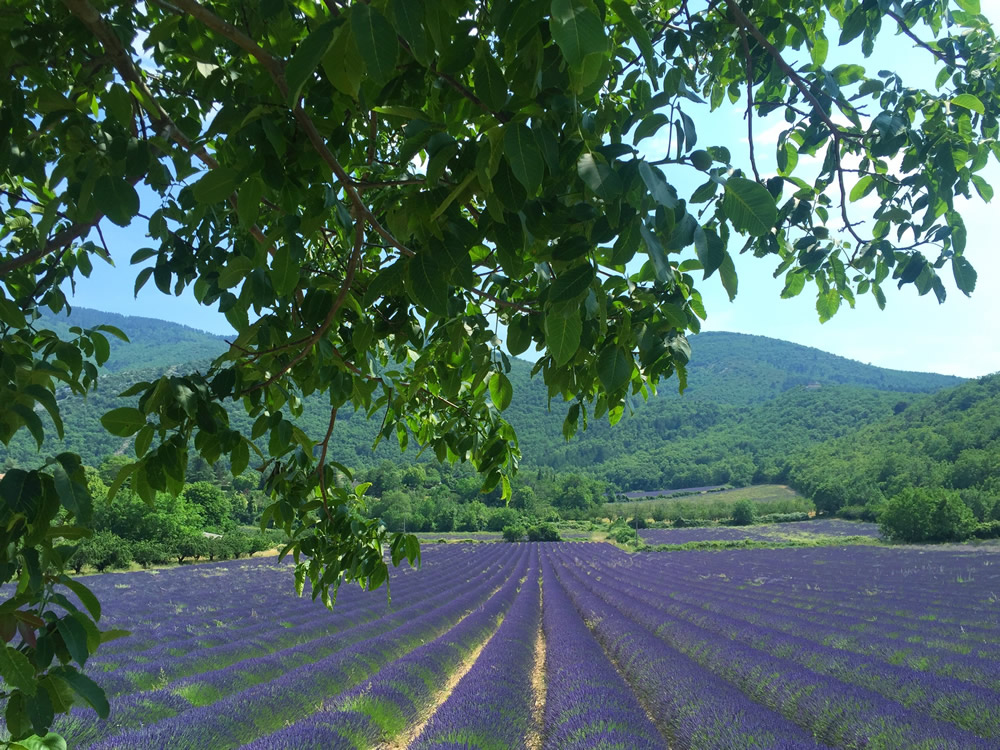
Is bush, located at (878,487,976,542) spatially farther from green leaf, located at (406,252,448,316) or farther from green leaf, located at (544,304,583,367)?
green leaf, located at (406,252,448,316)

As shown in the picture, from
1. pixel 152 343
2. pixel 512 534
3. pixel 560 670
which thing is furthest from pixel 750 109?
pixel 152 343

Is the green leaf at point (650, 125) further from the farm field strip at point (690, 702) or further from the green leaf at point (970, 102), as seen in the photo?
the farm field strip at point (690, 702)

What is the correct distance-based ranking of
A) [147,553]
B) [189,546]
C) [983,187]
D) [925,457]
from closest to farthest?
[983,187] < [147,553] < [189,546] < [925,457]

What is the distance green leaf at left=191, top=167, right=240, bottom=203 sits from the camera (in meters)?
0.76

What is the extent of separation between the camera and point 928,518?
1484 inches

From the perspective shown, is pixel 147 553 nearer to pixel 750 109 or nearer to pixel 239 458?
pixel 239 458

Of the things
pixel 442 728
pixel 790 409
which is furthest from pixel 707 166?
pixel 790 409

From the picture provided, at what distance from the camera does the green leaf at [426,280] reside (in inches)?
29.1

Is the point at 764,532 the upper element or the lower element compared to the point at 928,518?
lower

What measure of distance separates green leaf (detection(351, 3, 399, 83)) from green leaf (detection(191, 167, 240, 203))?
0.36 metres

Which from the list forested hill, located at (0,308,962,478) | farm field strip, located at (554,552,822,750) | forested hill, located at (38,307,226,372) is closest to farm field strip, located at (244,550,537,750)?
farm field strip, located at (554,552,822,750)

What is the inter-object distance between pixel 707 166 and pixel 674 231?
0.29ft

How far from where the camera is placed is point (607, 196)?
1.96 ft

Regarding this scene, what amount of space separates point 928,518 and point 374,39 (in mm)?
48014
